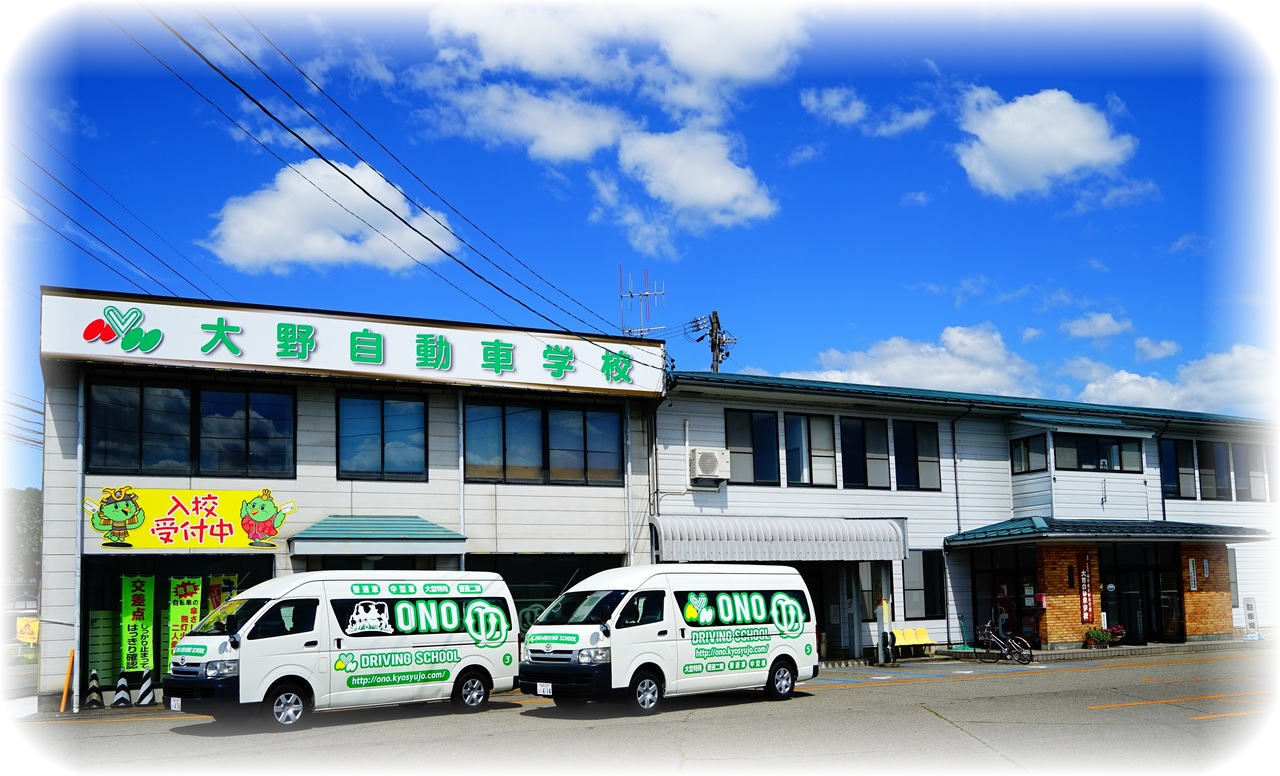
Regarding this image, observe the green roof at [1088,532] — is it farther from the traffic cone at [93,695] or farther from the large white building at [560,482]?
the traffic cone at [93,695]

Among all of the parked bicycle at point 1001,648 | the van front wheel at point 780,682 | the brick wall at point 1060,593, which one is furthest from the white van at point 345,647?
the brick wall at point 1060,593

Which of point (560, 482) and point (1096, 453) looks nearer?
point (560, 482)

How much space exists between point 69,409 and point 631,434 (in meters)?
11.1

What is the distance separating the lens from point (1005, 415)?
29.1 meters

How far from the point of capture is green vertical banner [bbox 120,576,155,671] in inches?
792

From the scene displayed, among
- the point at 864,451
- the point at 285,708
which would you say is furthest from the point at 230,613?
the point at 864,451

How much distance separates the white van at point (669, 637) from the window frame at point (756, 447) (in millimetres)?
6842

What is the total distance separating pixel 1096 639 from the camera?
88.1 feet

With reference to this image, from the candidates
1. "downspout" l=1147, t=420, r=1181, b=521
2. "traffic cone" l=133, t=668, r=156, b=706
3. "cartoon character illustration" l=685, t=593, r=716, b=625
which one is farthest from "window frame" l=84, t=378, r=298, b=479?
"downspout" l=1147, t=420, r=1181, b=521

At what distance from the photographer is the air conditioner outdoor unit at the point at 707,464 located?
79.8 feet

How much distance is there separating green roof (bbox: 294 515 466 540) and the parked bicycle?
12.8 metres

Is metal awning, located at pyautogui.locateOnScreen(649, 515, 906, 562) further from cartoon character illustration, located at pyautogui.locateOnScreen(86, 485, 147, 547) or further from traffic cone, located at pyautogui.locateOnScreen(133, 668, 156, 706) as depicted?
cartoon character illustration, located at pyautogui.locateOnScreen(86, 485, 147, 547)

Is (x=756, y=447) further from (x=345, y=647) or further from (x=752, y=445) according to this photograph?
(x=345, y=647)

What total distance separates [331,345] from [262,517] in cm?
352
